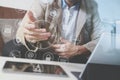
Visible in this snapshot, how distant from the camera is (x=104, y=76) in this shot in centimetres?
117

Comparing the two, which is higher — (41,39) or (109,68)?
(41,39)

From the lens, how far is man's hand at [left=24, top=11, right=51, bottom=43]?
1.15m

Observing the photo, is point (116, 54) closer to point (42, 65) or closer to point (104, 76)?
point (104, 76)

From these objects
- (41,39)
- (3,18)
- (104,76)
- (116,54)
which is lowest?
(104,76)

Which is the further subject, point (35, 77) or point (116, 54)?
point (116, 54)

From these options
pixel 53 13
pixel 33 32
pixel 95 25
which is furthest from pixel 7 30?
pixel 95 25

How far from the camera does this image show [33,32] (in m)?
1.17

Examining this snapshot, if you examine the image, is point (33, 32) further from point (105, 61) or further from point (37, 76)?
point (105, 61)

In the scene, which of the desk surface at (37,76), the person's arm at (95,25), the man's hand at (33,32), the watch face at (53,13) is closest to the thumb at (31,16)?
the man's hand at (33,32)

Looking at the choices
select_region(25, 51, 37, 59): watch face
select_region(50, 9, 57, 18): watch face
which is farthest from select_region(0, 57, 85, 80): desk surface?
select_region(50, 9, 57, 18): watch face

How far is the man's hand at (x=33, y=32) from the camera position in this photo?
115 centimetres

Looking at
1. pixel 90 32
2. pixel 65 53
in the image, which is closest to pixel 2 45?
pixel 65 53

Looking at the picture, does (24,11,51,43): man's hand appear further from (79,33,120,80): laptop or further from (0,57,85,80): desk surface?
(79,33,120,80): laptop

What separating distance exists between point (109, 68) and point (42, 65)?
1.24 ft
